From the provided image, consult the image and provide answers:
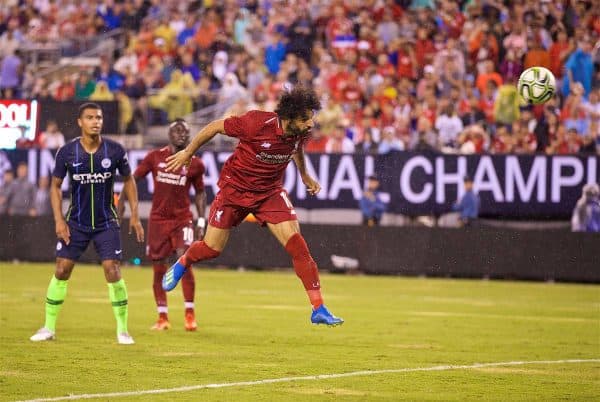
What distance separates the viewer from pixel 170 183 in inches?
605

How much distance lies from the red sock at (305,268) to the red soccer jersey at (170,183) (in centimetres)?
379

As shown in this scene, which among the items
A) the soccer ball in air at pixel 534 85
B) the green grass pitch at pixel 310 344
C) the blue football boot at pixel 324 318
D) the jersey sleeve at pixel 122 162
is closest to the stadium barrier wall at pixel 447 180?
the green grass pitch at pixel 310 344

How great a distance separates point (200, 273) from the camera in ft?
83.4

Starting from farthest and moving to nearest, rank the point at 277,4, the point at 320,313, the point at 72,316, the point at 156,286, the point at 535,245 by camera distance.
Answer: the point at 277,4 < the point at 535,245 < the point at 72,316 < the point at 156,286 < the point at 320,313

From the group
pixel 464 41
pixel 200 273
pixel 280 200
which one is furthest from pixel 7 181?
pixel 280 200

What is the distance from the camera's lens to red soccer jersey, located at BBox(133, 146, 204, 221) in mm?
15359

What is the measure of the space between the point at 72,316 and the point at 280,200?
215 inches

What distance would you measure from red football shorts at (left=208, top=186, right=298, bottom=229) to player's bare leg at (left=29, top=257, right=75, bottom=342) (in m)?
1.91

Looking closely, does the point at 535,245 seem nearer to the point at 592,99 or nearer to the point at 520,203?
the point at 520,203

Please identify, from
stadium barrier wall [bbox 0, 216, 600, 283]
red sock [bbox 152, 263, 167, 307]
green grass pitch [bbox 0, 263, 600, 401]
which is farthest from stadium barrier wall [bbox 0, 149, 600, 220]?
red sock [bbox 152, 263, 167, 307]

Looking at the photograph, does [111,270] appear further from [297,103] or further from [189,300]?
[297,103]

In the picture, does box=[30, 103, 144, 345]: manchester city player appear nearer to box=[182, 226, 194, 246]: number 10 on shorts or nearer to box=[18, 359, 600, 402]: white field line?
box=[182, 226, 194, 246]: number 10 on shorts

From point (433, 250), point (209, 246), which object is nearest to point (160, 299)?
point (209, 246)

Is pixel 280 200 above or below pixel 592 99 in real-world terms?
below
